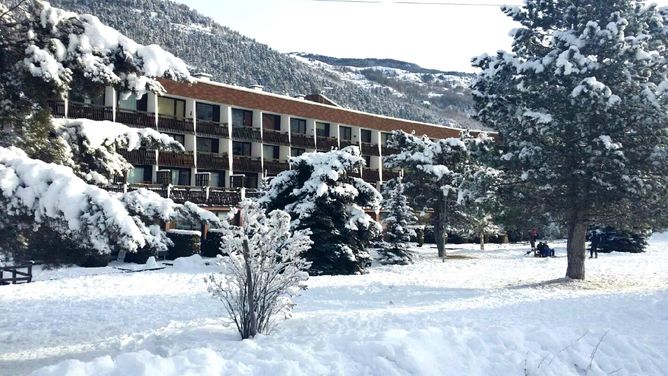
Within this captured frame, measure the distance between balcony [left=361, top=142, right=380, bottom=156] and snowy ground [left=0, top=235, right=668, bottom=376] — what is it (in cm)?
2954

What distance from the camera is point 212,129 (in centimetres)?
Answer: 4028

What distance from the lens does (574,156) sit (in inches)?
725

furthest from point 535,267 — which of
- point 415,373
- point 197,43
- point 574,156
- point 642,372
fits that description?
point 197,43

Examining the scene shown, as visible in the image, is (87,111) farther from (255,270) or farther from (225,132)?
(255,270)

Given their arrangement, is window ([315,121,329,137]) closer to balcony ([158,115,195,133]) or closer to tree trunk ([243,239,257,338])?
balcony ([158,115,195,133])

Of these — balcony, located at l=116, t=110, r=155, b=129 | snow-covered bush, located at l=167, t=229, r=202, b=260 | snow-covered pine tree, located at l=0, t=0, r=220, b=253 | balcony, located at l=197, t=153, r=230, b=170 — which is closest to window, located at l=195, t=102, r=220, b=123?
balcony, located at l=197, t=153, r=230, b=170

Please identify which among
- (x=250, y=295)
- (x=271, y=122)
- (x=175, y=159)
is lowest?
(x=250, y=295)

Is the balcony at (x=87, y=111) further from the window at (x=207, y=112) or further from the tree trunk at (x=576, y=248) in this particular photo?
the tree trunk at (x=576, y=248)

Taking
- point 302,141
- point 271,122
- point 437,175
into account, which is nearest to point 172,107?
point 271,122

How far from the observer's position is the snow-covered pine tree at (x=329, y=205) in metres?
21.4

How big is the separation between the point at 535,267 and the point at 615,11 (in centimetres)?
1181

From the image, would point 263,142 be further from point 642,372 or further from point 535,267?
point 642,372

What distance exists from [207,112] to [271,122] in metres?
5.83

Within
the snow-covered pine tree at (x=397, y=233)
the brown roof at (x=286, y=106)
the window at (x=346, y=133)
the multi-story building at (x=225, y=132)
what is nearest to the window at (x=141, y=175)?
the multi-story building at (x=225, y=132)
